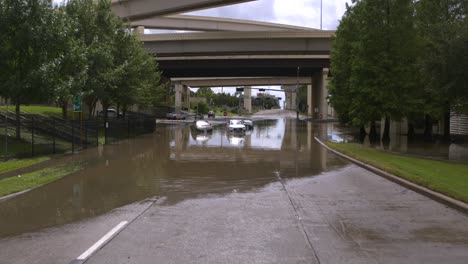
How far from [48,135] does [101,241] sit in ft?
69.8

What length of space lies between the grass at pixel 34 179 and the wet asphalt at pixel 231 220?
49 cm

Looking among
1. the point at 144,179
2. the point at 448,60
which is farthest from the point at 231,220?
the point at 448,60

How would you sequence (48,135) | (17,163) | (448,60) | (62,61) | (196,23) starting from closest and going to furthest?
(17,163), (448,60), (62,61), (48,135), (196,23)

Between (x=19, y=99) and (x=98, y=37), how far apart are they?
426 inches

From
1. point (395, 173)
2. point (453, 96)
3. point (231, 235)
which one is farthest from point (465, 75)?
point (231, 235)

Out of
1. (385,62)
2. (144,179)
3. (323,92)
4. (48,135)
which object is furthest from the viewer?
(323,92)

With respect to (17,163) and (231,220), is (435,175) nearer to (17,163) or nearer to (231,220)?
(231,220)

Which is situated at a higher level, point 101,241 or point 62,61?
point 62,61

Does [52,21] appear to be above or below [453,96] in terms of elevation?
above

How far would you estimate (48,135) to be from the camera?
27.8 meters

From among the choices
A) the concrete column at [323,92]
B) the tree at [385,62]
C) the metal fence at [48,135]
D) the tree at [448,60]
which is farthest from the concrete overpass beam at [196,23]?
the tree at [448,60]

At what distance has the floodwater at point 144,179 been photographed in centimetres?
1075

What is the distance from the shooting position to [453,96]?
81.3 feet

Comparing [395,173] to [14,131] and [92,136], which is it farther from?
[92,136]
